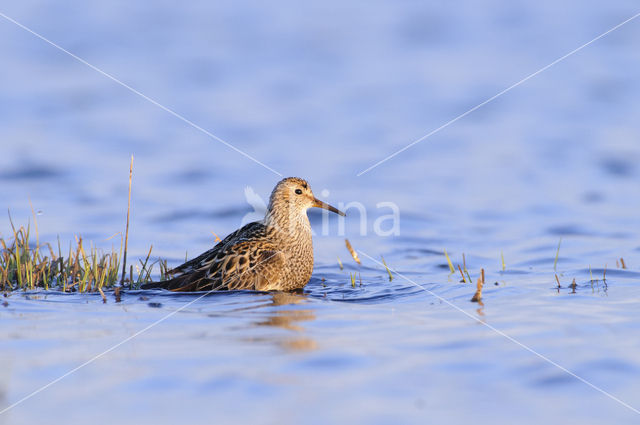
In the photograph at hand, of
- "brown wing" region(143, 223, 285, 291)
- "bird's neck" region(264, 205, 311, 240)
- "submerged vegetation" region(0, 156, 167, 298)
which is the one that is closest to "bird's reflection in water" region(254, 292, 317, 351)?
"brown wing" region(143, 223, 285, 291)

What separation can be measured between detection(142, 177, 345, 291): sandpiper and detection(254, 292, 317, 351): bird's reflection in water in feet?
1.22

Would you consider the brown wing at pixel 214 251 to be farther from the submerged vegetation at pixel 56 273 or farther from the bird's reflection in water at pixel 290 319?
the bird's reflection in water at pixel 290 319

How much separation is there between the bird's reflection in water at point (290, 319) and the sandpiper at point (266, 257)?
0.37 meters

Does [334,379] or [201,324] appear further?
[201,324]

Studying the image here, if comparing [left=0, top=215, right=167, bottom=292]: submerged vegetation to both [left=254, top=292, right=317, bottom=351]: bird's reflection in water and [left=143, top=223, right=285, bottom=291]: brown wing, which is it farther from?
[left=254, top=292, right=317, bottom=351]: bird's reflection in water

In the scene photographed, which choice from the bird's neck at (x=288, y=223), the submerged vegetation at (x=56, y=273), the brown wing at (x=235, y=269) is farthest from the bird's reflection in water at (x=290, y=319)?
the submerged vegetation at (x=56, y=273)

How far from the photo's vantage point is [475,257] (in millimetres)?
14719

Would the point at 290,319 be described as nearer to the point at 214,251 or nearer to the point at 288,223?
the point at 214,251

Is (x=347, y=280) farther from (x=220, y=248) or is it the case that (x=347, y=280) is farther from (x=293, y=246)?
(x=220, y=248)

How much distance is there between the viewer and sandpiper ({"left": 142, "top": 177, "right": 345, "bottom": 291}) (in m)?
11.4

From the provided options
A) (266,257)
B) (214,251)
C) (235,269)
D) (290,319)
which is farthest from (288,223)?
(290,319)

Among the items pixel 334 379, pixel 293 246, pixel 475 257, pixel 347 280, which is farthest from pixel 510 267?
pixel 334 379

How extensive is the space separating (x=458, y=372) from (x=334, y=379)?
107 centimetres

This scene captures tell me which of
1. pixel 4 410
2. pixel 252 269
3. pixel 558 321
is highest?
pixel 252 269
